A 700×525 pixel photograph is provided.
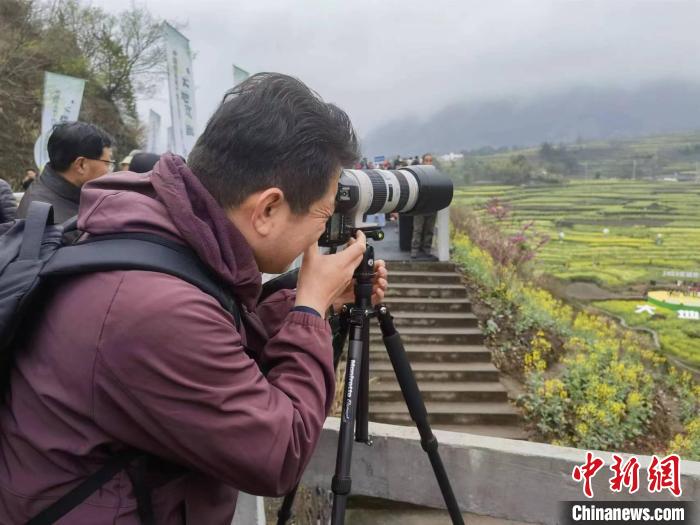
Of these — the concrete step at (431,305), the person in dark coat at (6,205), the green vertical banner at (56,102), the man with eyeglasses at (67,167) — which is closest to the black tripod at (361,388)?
the person in dark coat at (6,205)

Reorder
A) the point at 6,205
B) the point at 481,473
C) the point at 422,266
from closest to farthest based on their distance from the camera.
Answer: the point at 481,473
the point at 6,205
the point at 422,266

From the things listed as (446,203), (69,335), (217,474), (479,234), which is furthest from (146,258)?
(479,234)

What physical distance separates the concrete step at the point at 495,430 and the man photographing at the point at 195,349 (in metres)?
5.08

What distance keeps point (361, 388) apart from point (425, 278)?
6381 mm

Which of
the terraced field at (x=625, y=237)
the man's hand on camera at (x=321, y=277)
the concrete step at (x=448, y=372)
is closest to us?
the man's hand on camera at (x=321, y=277)

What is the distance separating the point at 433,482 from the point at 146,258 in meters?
1.53

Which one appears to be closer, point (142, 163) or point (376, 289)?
point (376, 289)

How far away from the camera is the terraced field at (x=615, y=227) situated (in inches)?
286

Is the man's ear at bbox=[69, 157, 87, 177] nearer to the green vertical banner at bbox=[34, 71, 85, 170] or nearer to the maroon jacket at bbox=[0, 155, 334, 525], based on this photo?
the maroon jacket at bbox=[0, 155, 334, 525]

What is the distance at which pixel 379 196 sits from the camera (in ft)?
5.38

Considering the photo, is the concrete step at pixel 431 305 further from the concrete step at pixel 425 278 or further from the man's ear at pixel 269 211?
the man's ear at pixel 269 211

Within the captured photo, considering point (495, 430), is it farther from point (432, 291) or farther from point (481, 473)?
point (481, 473)

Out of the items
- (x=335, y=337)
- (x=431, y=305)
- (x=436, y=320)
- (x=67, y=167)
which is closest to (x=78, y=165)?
(x=67, y=167)

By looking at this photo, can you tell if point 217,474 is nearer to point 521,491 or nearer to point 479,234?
point 521,491
